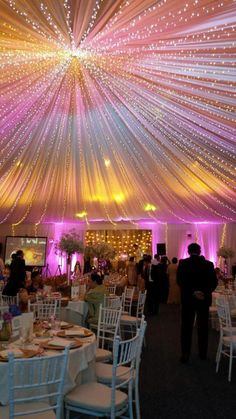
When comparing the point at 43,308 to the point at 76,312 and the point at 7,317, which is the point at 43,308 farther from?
the point at 7,317

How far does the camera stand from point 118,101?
572 cm

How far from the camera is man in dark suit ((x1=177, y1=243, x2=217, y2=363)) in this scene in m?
5.48

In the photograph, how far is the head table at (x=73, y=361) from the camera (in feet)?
9.11

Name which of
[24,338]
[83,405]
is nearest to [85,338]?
[24,338]

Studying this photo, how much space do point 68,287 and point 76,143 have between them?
2810 millimetres

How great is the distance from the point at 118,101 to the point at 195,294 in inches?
118

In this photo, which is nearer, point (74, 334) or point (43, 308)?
point (74, 334)

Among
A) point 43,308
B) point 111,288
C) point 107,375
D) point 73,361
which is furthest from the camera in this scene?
point 111,288

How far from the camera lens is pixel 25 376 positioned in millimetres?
2770

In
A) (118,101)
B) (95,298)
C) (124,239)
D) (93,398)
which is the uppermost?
(118,101)

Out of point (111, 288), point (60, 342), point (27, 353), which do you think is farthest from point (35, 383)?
point (111, 288)

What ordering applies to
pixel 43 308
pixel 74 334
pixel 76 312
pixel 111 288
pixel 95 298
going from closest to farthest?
pixel 74 334 < pixel 43 308 < pixel 95 298 < pixel 76 312 < pixel 111 288

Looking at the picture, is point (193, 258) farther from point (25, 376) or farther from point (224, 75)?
point (25, 376)

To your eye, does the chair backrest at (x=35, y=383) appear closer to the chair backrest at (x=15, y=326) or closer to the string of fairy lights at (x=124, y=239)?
the chair backrest at (x=15, y=326)
